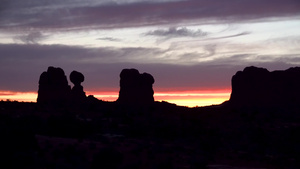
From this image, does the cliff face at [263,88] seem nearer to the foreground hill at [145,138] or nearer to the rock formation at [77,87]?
the foreground hill at [145,138]

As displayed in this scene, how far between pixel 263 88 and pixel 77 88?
32.8 m

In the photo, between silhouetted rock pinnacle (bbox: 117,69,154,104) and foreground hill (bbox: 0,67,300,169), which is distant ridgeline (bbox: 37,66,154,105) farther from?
foreground hill (bbox: 0,67,300,169)

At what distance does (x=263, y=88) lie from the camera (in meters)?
91.4

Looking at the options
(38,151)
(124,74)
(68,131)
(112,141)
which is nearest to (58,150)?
(38,151)

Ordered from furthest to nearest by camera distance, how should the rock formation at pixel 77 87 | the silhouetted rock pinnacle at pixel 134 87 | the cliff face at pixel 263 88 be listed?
the cliff face at pixel 263 88, the silhouetted rock pinnacle at pixel 134 87, the rock formation at pixel 77 87

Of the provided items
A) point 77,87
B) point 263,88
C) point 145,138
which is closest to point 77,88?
point 77,87

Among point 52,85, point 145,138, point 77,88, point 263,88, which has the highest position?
point 52,85

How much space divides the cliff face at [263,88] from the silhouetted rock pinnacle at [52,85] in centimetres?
3077

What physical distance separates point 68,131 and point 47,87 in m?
32.7

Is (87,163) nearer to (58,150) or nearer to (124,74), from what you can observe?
(58,150)

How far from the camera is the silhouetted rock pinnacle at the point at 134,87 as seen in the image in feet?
265

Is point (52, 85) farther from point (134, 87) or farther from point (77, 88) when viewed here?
point (134, 87)

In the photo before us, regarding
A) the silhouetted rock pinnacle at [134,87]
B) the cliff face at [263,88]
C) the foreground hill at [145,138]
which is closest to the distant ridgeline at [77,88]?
the silhouetted rock pinnacle at [134,87]

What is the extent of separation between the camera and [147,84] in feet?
267
